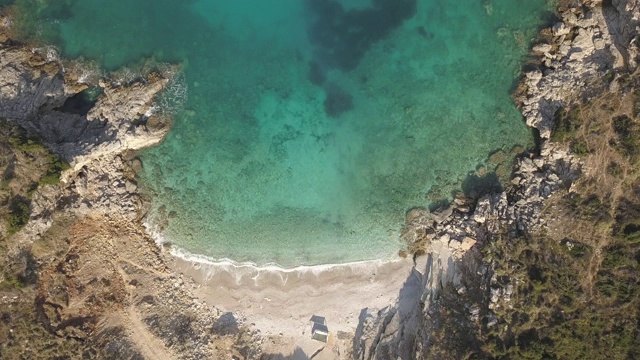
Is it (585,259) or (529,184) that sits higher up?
(529,184)

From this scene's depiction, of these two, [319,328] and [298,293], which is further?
[298,293]

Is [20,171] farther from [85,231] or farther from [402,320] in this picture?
[402,320]

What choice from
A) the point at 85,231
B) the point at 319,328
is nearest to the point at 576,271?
the point at 319,328

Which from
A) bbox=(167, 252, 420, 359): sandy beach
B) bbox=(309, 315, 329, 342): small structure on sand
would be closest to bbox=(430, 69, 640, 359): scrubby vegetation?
bbox=(167, 252, 420, 359): sandy beach

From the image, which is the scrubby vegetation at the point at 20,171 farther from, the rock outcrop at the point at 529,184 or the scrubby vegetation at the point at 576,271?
the scrubby vegetation at the point at 576,271

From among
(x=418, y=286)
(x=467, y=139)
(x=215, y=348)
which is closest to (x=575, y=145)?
(x=467, y=139)

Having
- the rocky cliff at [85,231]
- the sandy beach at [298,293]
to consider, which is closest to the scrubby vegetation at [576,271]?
the sandy beach at [298,293]
